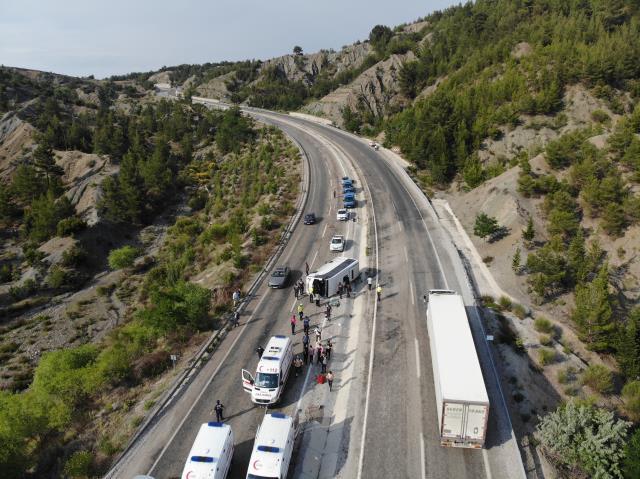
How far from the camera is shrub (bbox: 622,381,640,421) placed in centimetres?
2645

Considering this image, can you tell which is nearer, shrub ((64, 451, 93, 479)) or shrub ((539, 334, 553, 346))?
shrub ((64, 451, 93, 479))

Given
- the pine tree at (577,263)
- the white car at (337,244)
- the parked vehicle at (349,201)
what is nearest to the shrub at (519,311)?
the pine tree at (577,263)

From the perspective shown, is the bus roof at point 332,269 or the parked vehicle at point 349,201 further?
the parked vehicle at point 349,201

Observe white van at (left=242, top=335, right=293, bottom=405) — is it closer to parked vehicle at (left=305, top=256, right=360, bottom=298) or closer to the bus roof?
parked vehicle at (left=305, top=256, right=360, bottom=298)

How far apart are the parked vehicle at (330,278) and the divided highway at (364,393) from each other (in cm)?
162

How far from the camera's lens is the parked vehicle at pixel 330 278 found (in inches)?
1423

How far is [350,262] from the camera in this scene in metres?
39.4

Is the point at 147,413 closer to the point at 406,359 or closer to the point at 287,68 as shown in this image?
the point at 406,359

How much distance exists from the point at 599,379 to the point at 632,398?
6.85 ft

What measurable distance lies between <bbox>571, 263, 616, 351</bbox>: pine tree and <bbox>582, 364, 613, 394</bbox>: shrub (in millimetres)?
3766

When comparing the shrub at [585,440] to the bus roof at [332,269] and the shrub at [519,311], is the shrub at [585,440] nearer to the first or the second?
the shrub at [519,311]

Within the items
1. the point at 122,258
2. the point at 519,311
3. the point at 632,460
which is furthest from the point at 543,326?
the point at 122,258

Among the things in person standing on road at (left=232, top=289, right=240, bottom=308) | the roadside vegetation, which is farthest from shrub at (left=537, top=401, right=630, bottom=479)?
person standing on road at (left=232, top=289, right=240, bottom=308)

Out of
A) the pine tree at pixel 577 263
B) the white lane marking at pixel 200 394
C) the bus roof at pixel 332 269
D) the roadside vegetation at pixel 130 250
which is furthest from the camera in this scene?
the pine tree at pixel 577 263
